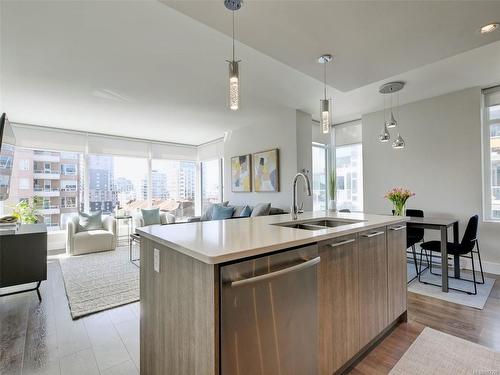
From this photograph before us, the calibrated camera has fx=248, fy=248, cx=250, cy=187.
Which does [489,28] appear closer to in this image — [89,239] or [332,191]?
[332,191]

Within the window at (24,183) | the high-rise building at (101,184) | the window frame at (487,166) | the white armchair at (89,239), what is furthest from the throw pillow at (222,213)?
the window frame at (487,166)

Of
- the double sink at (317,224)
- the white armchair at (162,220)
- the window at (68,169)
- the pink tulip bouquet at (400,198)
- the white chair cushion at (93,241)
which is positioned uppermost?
the window at (68,169)

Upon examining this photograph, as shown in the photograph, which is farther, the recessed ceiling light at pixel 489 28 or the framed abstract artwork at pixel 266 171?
the framed abstract artwork at pixel 266 171

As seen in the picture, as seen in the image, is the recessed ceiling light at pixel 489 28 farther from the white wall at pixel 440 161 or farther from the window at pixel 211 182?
the window at pixel 211 182

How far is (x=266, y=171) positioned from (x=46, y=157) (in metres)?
4.72

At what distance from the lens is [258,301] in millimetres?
1093

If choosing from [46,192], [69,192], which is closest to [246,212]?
[69,192]

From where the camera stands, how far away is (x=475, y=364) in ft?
5.45

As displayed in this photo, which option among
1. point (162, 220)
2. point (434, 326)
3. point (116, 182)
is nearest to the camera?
point (434, 326)

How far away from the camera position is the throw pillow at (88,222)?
4996 millimetres

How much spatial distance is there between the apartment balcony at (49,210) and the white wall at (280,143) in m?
3.97

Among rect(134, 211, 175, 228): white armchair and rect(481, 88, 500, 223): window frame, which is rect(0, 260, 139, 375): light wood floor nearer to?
rect(134, 211, 175, 228): white armchair

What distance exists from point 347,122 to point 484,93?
228 centimetres

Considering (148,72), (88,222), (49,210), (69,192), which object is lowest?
(88,222)
